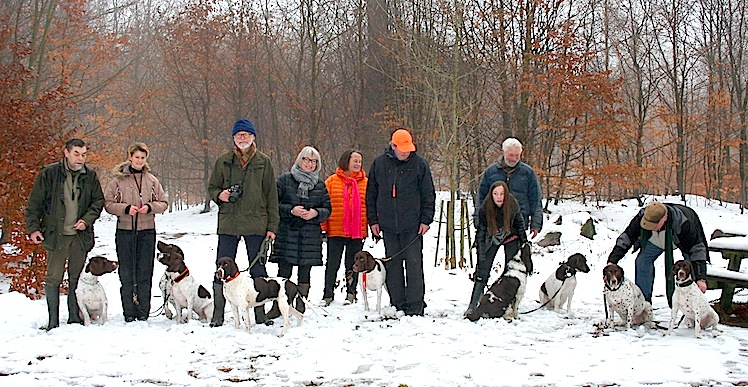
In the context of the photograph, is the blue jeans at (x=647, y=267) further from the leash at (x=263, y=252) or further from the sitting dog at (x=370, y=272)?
the leash at (x=263, y=252)

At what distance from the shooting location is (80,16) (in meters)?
14.3

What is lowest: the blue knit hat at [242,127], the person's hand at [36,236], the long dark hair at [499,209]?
the person's hand at [36,236]

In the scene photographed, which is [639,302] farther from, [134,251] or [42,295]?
[42,295]

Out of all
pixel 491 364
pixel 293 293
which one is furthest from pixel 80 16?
pixel 491 364

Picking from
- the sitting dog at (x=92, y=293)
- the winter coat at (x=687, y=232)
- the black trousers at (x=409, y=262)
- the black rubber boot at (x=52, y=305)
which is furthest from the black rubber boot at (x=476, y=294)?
the black rubber boot at (x=52, y=305)

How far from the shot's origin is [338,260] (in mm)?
6242

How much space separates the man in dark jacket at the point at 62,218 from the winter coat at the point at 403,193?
254cm

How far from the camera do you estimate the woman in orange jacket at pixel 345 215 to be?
20.2 ft

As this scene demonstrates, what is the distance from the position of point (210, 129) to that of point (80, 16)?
8785mm

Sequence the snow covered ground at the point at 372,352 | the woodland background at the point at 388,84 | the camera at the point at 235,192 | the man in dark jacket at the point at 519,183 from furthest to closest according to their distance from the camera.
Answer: the woodland background at the point at 388,84 < the man in dark jacket at the point at 519,183 < the camera at the point at 235,192 < the snow covered ground at the point at 372,352

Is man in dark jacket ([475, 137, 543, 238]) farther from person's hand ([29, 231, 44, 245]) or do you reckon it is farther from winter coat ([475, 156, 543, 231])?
person's hand ([29, 231, 44, 245])

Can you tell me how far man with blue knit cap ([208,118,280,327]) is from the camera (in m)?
5.28

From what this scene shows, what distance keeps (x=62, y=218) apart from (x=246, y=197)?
1531 mm

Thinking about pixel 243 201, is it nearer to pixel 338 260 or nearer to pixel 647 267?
pixel 338 260
